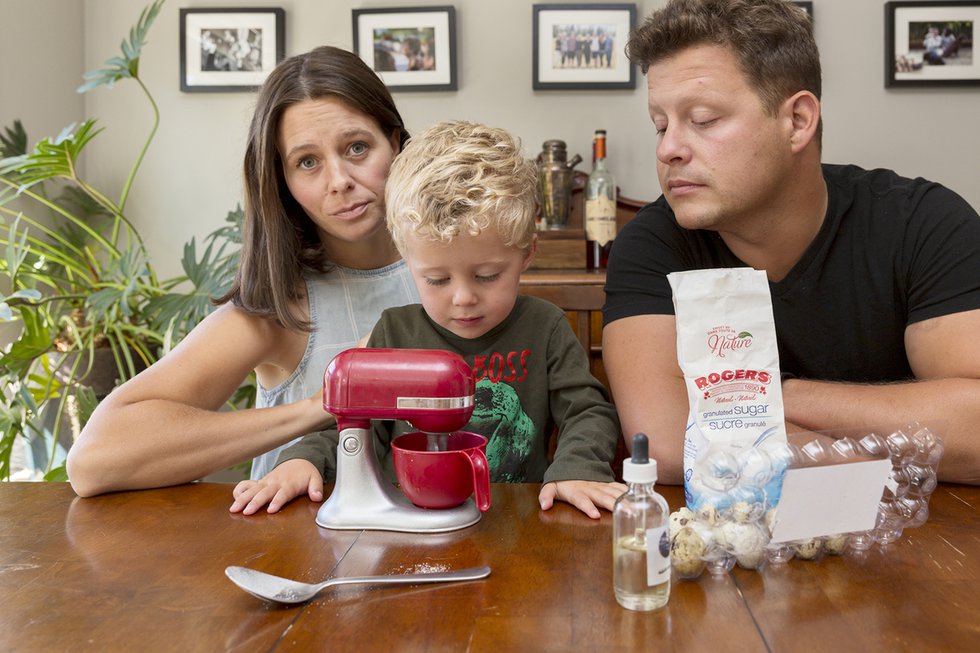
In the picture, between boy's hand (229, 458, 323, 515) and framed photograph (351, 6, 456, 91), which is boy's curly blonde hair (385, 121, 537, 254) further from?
framed photograph (351, 6, 456, 91)

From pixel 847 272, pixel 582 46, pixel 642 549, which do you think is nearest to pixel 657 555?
pixel 642 549

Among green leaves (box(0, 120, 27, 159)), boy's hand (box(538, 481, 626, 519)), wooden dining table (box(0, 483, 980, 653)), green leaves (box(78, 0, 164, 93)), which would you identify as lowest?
wooden dining table (box(0, 483, 980, 653))

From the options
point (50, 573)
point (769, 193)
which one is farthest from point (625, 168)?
point (50, 573)

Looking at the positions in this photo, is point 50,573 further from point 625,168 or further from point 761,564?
point 625,168

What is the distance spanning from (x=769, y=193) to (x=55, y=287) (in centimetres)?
255

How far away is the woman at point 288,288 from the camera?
4.48ft

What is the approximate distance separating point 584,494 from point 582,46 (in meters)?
2.52

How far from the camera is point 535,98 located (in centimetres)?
331

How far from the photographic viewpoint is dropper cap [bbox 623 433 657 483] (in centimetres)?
76

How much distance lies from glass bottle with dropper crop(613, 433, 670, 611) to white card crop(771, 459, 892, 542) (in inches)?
6.0

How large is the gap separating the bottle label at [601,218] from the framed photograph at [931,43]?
1174 millimetres

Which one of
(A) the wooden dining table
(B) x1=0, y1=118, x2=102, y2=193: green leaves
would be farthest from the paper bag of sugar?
(B) x1=0, y1=118, x2=102, y2=193: green leaves

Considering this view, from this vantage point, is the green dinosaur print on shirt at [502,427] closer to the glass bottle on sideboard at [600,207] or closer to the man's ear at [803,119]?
the man's ear at [803,119]

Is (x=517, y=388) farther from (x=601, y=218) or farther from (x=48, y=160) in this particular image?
(x=48, y=160)
